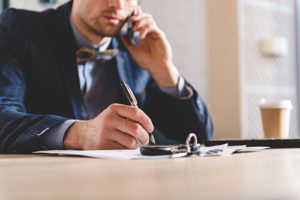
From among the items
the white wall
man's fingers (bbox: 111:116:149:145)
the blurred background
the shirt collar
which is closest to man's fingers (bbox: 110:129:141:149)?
man's fingers (bbox: 111:116:149:145)

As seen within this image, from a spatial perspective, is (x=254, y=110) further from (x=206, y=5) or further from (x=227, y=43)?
(x=206, y=5)

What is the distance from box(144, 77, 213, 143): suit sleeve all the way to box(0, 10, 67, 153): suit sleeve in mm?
674

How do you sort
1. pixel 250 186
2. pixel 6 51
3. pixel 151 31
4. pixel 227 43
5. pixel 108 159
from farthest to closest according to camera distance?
pixel 227 43
pixel 151 31
pixel 6 51
pixel 108 159
pixel 250 186

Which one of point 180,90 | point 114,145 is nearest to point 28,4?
point 180,90

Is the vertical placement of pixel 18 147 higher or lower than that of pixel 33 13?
lower

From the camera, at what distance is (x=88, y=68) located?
183 centimetres

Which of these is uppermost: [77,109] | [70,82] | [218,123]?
[70,82]

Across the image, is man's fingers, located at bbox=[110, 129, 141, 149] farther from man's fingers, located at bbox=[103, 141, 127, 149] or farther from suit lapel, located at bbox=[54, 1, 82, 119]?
suit lapel, located at bbox=[54, 1, 82, 119]

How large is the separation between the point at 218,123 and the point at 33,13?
6.52 feet

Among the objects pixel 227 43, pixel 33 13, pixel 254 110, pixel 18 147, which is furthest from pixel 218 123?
pixel 18 147

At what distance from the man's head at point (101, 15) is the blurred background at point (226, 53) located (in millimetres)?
1251

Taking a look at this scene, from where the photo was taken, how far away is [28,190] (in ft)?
1.10

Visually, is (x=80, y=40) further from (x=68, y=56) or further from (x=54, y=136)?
(x=54, y=136)

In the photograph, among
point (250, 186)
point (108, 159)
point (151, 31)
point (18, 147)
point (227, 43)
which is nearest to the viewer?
point (250, 186)
